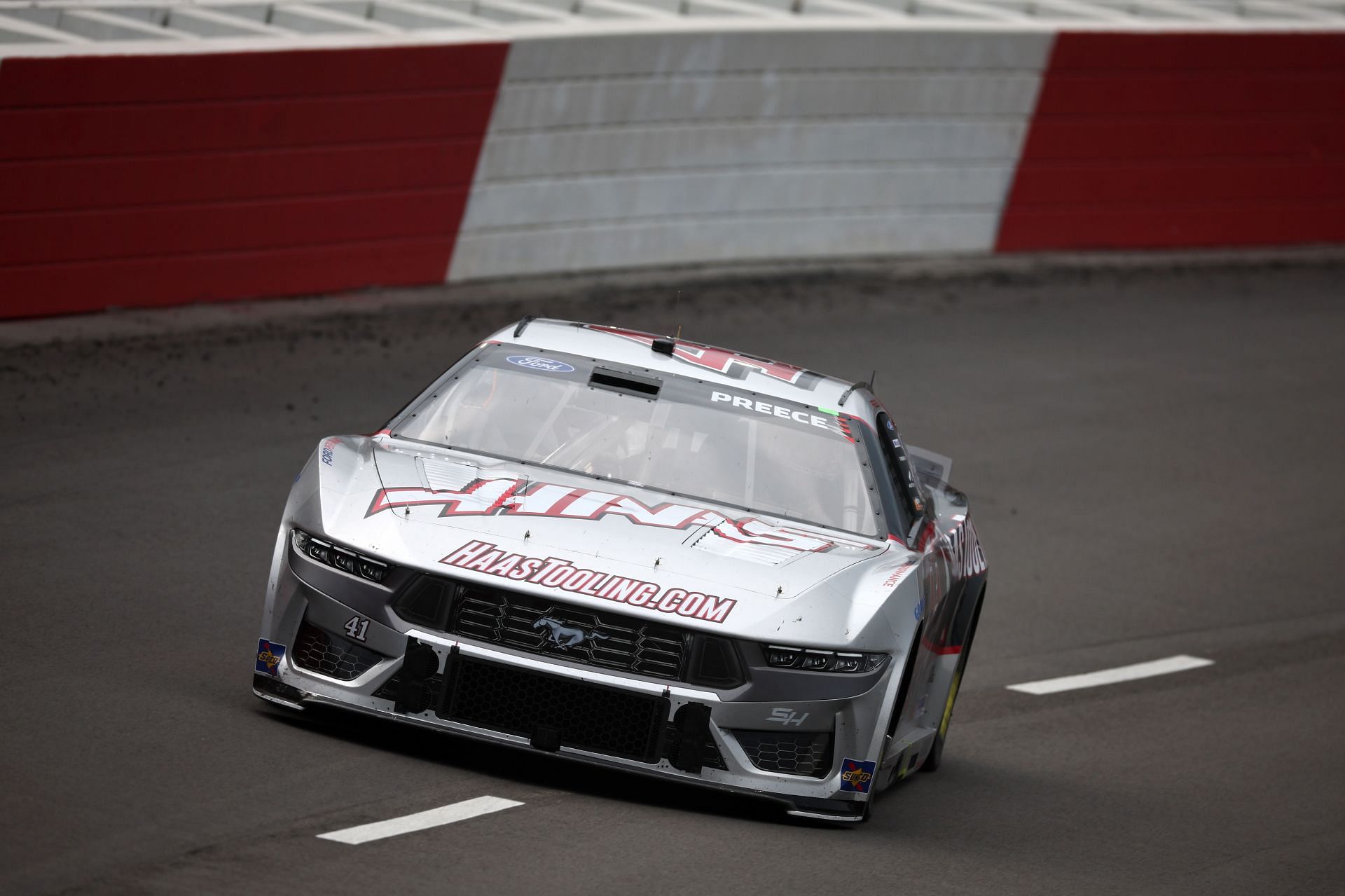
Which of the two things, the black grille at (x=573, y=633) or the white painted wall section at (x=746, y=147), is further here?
the white painted wall section at (x=746, y=147)

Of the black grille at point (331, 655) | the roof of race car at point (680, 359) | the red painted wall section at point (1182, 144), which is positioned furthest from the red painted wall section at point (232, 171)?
the black grille at point (331, 655)

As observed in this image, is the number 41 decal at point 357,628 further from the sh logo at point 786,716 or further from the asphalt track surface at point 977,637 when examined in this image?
the sh logo at point 786,716

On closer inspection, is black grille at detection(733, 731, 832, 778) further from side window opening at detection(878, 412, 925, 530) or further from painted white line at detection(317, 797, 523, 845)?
side window opening at detection(878, 412, 925, 530)

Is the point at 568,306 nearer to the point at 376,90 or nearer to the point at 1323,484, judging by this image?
the point at 376,90

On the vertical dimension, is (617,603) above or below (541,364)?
below

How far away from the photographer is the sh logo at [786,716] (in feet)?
20.5

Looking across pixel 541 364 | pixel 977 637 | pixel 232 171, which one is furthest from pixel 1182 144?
pixel 541 364

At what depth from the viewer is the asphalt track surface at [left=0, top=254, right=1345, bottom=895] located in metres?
5.84

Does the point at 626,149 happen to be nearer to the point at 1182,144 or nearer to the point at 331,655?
the point at 1182,144

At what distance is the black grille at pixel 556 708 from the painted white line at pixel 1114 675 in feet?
12.2

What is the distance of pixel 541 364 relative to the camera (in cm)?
765

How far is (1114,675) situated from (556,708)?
4.63 m

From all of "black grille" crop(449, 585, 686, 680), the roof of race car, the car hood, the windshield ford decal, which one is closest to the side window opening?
the roof of race car

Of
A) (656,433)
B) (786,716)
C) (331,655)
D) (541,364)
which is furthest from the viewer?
(541,364)
